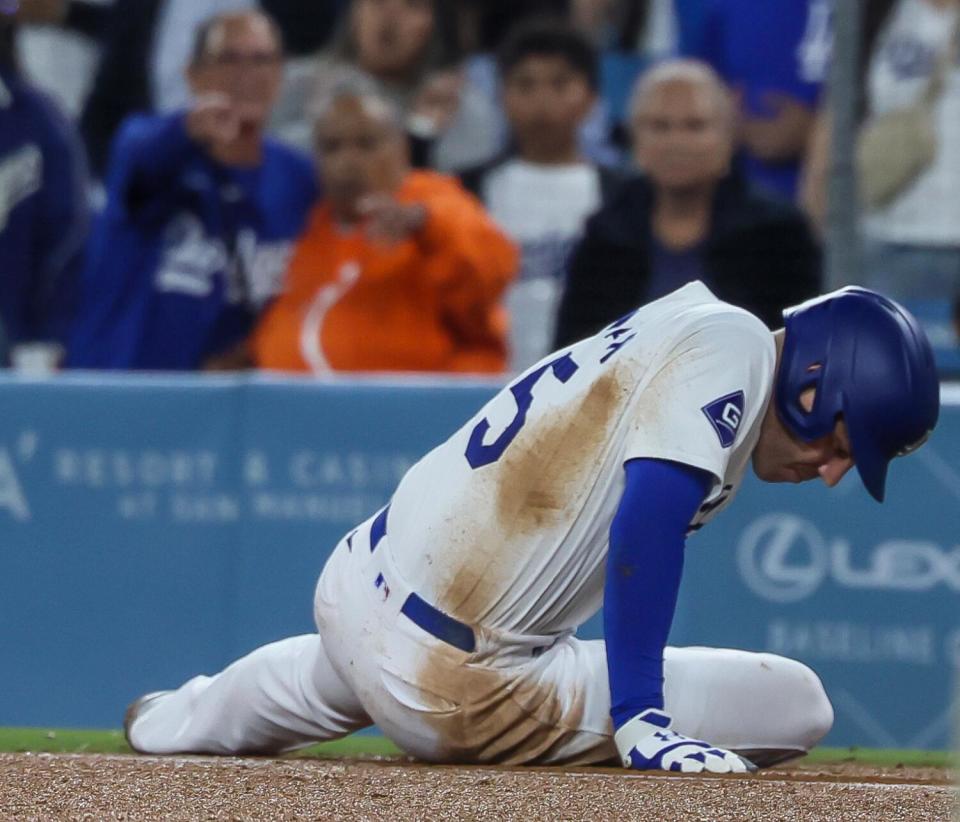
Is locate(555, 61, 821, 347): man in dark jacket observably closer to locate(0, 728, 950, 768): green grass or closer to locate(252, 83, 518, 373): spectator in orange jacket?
locate(252, 83, 518, 373): spectator in orange jacket

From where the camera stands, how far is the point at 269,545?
6098 mm

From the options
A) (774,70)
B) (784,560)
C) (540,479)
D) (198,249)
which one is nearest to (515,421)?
(540,479)

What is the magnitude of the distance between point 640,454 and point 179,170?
3.76 metres

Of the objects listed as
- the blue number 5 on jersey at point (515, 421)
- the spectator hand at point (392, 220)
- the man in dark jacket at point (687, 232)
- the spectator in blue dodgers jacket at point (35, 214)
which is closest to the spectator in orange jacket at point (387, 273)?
the spectator hand at point (392, 220)

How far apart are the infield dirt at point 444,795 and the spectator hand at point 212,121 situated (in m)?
3.50

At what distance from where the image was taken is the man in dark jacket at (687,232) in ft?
21.8

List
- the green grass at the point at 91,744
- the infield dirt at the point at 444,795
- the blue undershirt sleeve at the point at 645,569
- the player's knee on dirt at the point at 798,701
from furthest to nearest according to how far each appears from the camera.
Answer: the green grass at the point at 91,744 < the player's knee on dirt at the point at 798,701 < the blue undershirt sleeve at the point at 645,569 < the infield dirt at the point at 444,795

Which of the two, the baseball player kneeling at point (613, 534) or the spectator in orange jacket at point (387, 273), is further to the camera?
the spectator in orange jacket at point (387, 273)

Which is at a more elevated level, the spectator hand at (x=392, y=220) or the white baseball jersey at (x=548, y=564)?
the spectator hand at (x=392, y=220)

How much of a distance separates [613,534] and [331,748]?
2.16 meters

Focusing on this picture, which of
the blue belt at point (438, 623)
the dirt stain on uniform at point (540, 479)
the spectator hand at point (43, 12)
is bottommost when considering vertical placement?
the blue belt at point (438, 623)

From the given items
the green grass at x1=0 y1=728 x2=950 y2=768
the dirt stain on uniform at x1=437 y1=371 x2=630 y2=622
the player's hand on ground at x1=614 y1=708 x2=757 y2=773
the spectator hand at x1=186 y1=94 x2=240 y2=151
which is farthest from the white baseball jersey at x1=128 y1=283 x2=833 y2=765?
the spectator hand at x1=186 y1=94 x2=240 y2=151

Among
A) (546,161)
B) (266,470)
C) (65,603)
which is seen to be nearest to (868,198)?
(546,161)

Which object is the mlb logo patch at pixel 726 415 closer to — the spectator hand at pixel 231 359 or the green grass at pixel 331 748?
the green grass at pixel 331 748
